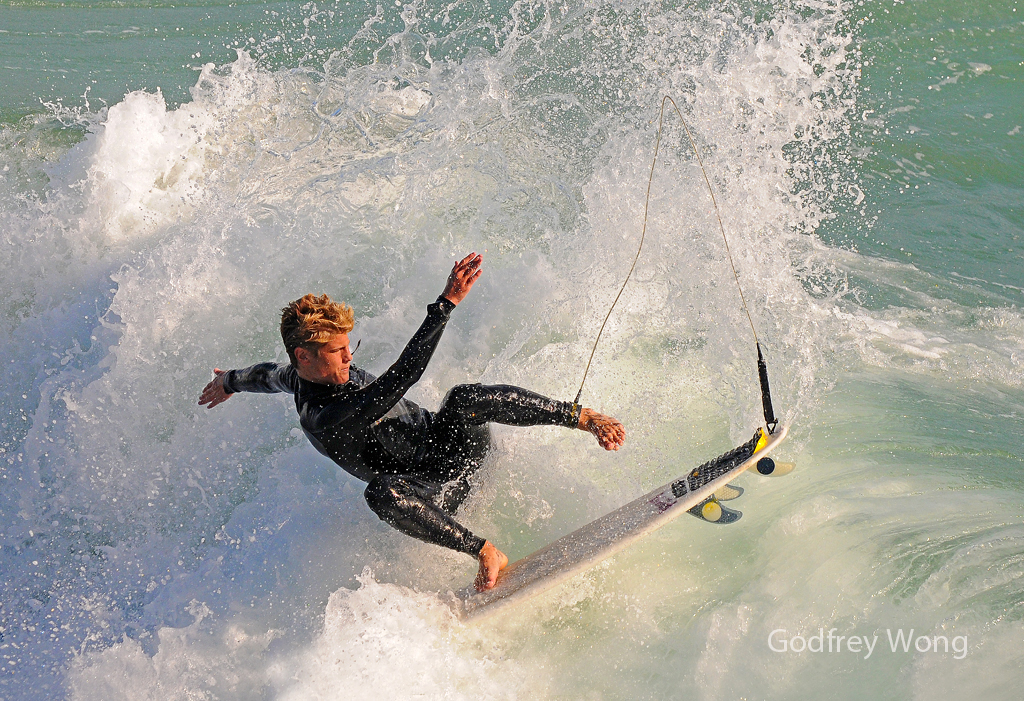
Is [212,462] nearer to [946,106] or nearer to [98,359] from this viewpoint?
[98,359]

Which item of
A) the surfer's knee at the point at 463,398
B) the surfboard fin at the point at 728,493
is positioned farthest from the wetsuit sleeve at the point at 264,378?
the surfboard fin at the point at 728,493

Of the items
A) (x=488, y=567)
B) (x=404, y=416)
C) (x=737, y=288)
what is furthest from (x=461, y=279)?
(x=737, y=288)

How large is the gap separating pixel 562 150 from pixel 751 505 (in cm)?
282

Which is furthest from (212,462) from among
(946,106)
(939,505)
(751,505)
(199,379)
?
(946,106)

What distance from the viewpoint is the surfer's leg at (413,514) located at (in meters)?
3.25

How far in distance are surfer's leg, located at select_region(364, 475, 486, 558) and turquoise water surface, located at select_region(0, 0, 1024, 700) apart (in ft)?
1.55

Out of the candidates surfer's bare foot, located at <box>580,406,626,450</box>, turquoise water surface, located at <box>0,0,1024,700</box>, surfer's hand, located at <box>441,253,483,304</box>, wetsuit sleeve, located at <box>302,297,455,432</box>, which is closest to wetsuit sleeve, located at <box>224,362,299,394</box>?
wetsuit sleeve, located at <box>302,297,455,432</box>

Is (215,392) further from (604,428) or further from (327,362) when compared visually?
(604,428)

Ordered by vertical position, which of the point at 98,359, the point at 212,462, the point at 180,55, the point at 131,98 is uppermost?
the point at 180,55

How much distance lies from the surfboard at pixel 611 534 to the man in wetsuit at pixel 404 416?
0.37ft

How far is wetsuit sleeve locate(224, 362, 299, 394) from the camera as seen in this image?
3.25 m

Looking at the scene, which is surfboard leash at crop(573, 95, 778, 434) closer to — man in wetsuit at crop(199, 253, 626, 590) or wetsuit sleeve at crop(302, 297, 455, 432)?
man in wetsuit at crop(199, 253, 626, 590)

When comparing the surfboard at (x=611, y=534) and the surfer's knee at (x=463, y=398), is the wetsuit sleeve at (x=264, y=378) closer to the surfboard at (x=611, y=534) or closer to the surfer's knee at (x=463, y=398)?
the surfer's knee at (x=463, y=398)

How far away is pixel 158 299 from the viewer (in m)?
4.79
